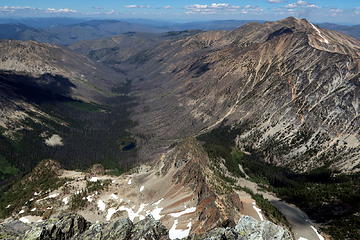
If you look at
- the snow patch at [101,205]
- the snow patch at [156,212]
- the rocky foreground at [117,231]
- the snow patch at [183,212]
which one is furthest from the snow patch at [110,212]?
the rocky foreground at [117,231]

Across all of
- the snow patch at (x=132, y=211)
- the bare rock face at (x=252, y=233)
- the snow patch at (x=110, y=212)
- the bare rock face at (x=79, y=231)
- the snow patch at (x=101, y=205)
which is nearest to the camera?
the bare rock face at (x=252, y=233)

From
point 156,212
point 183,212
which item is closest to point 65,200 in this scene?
point 156,212

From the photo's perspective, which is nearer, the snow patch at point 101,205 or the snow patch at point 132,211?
the snow patch at point 132,211

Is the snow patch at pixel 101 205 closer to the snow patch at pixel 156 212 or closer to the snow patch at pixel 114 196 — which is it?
the snow patch at pixel 114 196

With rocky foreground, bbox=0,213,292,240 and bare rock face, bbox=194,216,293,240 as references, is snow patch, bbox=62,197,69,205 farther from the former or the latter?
bare rock face, bbox=194,216,293,240

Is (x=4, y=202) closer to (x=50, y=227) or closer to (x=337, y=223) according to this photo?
(x=50, y=227)

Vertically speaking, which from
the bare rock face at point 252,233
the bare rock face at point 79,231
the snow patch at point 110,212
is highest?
the bare rock face at point 252,233

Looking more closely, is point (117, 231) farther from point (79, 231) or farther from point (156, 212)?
point (156, 212)

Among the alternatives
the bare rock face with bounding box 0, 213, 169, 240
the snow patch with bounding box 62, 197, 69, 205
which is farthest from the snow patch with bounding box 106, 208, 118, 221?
the bare rock face with bounding box 0, 213, 169, 240

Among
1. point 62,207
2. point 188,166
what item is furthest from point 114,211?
point 188,166
